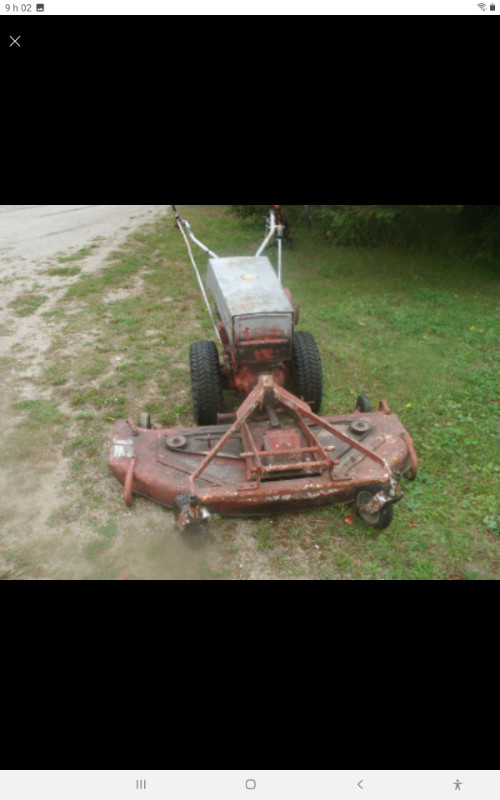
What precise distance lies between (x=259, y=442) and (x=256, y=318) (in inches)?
37.1

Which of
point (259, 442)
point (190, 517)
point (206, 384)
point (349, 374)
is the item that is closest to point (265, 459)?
point (259, 442)

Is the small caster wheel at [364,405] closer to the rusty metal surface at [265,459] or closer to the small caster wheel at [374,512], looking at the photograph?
the rusty metal surface at [265,459]

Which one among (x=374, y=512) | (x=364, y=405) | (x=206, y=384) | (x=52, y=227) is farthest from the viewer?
(x=52, y=227)

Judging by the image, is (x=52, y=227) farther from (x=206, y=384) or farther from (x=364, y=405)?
(x=364, y=405)

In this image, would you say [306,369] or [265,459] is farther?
[306,369]

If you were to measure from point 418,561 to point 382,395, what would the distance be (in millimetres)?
2146

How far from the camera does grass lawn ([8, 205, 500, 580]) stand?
3523mm

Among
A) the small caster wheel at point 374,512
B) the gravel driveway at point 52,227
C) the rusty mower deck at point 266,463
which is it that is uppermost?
the gravel driveway at point 52,227

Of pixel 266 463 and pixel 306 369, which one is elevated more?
pixel 306 369

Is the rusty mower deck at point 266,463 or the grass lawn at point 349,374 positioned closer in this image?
the rusty mower deck at point 266,463

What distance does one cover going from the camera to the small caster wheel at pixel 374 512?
3.49 metres

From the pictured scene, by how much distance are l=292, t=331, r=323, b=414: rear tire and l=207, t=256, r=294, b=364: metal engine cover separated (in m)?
0.22

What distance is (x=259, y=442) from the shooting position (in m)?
3.96

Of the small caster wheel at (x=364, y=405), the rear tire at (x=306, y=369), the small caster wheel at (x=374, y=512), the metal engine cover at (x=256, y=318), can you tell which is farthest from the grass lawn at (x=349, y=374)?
the metal engine cover at (x=256, y=318)
